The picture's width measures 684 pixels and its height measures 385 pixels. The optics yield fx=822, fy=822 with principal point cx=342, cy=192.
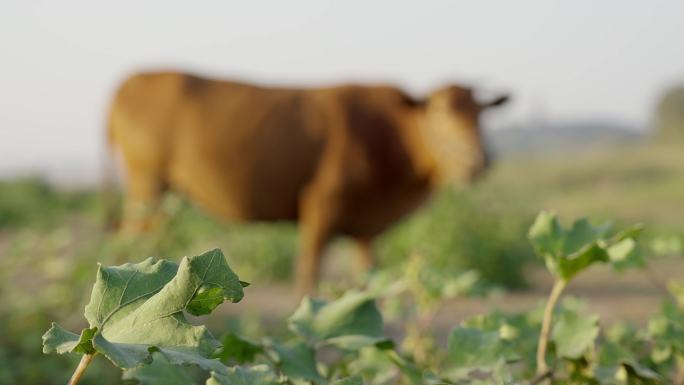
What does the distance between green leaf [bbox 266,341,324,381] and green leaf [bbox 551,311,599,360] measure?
Answer: 0.23m

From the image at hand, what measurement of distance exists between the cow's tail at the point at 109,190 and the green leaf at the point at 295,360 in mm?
5715

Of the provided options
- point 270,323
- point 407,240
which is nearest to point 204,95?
point 270,323

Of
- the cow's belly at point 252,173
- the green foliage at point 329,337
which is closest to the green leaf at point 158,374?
the green foliage at point 329,337

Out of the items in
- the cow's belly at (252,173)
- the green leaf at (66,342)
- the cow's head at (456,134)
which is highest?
the green leaf at (66,342)

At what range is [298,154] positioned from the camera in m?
5.59

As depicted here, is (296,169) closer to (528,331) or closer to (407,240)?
(407,240)

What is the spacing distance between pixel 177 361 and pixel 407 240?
730cm

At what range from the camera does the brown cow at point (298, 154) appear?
550cm

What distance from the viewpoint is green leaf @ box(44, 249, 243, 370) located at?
508 millimetres

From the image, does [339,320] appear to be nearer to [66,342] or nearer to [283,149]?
[66,342]

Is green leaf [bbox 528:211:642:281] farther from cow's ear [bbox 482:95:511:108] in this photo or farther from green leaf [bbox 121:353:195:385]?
cow's ear [bbox 482:95:511:108]

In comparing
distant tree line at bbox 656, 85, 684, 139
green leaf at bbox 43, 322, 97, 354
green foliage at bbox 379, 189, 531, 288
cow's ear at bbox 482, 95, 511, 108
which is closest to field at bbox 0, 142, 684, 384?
green foliage at bbox 379, 189, 531, 288

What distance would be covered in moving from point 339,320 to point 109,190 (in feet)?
19.3

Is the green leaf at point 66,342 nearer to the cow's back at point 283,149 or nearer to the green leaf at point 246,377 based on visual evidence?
the green leaf at point 246,377
